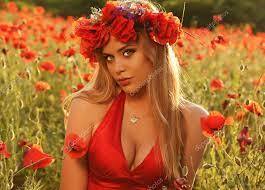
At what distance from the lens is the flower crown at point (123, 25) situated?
8.80 ft

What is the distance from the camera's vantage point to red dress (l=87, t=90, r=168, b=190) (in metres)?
2.81

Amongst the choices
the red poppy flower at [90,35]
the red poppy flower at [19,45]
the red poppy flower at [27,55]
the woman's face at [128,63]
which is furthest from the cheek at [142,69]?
the red poppy flower at [19,45]

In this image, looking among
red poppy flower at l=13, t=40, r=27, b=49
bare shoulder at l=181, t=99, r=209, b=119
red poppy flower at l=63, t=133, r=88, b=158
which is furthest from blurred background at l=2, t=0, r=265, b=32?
red poppy flower at l=63, t=133, r=88, b=158

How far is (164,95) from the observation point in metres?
2.85

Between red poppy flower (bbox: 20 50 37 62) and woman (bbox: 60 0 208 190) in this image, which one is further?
red poppy flower (bbox: 20 50 37 62)

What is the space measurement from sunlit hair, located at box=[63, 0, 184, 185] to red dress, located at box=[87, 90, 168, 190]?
4 cm

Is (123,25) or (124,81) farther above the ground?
(123,25)

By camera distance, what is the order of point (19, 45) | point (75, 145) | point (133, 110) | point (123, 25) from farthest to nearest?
point (19, 45), point (133, 110), point (123, 25), point (75, 145)

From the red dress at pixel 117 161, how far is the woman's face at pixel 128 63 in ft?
0.60

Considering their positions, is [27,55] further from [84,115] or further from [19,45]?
[84,115]

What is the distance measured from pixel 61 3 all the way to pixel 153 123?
12.1 metres

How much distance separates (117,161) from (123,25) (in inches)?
21.1

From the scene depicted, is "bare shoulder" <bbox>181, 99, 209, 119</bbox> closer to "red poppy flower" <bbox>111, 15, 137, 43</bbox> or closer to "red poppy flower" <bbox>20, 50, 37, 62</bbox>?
"red poppy flower" <bbox>111, 15, 137, 43</bbox>

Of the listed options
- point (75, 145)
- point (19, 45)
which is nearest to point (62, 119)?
point (19, 45)
